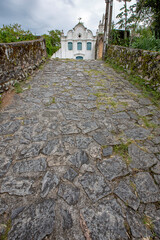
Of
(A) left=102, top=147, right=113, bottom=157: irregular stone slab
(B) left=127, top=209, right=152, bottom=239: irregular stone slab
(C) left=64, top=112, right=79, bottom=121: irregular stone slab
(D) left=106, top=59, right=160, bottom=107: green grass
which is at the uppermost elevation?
(D) left=106, top=59, right=160, bottom=107: green grass

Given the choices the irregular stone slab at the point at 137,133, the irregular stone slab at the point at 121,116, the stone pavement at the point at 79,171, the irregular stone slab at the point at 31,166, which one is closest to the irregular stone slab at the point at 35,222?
the stone pavement at the point at 79,171

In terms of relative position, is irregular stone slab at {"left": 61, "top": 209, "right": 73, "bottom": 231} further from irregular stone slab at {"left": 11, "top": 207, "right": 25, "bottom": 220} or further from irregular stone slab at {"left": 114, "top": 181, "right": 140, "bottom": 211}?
irregular stone slab at {"left": 114, "top": 181, "right": 140, "bottom": 211}

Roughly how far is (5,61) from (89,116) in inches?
115

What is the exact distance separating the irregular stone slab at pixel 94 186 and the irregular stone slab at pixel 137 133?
1.07 meters

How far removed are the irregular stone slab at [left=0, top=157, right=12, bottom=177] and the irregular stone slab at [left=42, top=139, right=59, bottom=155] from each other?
50 centimetres

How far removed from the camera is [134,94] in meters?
3.90

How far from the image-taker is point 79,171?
5.45ft

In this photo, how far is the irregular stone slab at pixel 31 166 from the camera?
166 centimetres

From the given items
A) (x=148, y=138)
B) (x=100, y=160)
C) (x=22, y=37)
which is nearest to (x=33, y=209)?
(x=100, y=160)

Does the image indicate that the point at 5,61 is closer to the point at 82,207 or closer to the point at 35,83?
the point at 35,83

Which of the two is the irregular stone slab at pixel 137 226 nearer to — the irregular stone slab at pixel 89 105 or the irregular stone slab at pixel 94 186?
the irregular stone slab at pixel 94 186

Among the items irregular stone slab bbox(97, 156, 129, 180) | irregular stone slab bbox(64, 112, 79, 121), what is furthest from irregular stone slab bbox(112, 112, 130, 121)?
irregular stone slab bbox(97, 156, 129, 180)

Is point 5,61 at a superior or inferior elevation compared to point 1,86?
superior

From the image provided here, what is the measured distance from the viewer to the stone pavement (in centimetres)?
118
